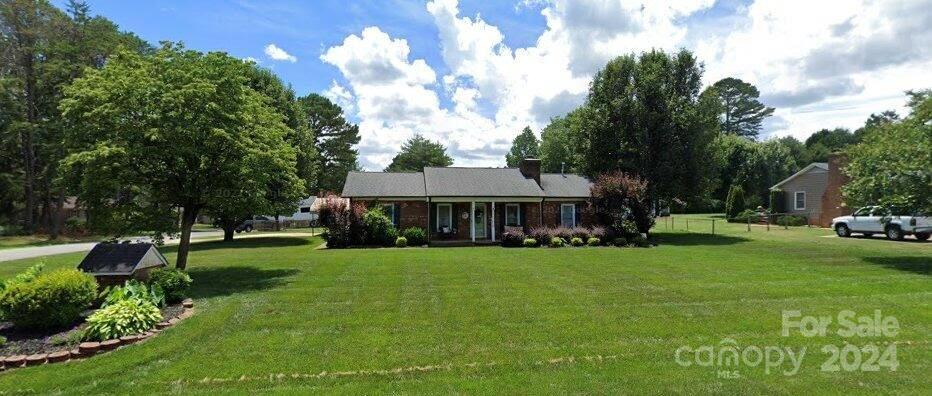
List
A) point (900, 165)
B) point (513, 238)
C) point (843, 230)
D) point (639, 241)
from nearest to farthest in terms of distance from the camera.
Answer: point (900, 165), point (513, 238), point (639, 241), point (843, 230)

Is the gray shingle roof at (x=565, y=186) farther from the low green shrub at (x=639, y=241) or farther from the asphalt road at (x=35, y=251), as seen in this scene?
the asphalt road at (x=35, y=251)

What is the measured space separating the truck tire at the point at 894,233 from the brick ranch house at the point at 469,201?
14515 millimetres

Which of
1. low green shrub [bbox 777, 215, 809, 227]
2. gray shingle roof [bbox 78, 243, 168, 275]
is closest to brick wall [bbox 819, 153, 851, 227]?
low green shrub [bbox 777, 215, 809, 227]

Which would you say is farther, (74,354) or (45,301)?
(45,301)

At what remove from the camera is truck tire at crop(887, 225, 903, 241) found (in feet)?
78.5

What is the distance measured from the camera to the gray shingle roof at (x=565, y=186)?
2725cm

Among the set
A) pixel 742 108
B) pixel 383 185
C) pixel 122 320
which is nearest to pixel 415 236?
pixel 383 185

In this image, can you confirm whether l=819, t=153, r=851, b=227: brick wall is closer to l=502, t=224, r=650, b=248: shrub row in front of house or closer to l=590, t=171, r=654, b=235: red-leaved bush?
l=590, t=171, r=654, b=235: red-leaved bush

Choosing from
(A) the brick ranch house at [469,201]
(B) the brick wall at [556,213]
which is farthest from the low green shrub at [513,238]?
(B) the brick wall at [556,213]

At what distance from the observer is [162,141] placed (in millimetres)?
12609

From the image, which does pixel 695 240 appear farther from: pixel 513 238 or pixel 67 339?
pixel 67 339

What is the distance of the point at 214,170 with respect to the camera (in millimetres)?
13695

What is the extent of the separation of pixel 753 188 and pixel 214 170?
52.9m

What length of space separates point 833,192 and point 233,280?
1426 inches
